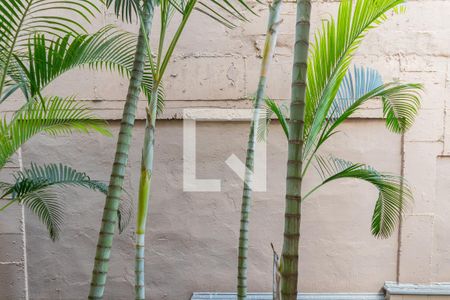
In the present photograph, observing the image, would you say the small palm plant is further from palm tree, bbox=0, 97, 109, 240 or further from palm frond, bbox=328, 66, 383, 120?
palm frond, bbox=328, 66, 383, 120

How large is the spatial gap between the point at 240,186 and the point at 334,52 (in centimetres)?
159

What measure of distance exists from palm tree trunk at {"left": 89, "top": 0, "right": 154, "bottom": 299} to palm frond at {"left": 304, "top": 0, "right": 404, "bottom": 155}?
2.96ft

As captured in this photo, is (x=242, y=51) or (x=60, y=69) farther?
(x=242, y=51)

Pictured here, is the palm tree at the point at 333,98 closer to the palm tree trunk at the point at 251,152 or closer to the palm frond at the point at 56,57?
the palm tree trunk at the point at 251,152

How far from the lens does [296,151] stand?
1153 mm

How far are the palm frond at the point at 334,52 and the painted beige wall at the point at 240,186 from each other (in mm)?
1132

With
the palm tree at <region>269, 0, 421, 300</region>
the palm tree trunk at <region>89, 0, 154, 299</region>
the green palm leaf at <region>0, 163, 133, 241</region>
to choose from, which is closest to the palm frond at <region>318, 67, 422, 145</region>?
the palm tree at <region>269, 0, 421, 300</region>

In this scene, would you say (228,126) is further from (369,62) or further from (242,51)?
(369,62)

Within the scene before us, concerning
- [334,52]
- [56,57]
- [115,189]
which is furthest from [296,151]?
[56,57]

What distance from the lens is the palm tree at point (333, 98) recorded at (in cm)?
115

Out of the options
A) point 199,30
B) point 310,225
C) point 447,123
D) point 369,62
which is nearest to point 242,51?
point 199,30

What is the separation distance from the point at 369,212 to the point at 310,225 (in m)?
0.50

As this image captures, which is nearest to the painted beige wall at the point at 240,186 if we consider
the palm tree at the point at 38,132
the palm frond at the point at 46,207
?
the palm frond at the point at 46,207

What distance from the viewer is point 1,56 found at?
169cm
